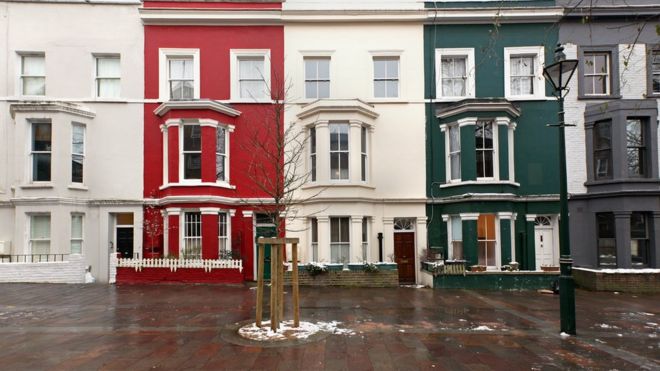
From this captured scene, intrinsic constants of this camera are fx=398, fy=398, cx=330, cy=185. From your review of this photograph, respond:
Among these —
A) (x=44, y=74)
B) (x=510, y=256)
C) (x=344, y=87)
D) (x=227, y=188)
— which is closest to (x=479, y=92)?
(x=344, y=87)

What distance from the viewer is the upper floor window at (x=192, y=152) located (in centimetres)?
1652

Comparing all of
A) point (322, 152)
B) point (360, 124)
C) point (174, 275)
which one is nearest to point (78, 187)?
point (174, 275)

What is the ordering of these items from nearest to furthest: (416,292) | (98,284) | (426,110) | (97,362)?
Answer: (97,362) < (416,292) < (98,284) < (426,110)

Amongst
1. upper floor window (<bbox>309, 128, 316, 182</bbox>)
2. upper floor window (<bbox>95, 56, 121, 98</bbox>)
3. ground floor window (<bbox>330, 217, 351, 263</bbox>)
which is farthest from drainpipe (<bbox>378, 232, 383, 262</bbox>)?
upper floor window (<bbox>95, 56, 121, 98</bbox>)

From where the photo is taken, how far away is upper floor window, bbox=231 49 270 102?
17.7 meters

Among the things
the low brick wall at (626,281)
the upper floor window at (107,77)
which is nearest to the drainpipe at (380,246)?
Answer: the low brick wall at (626,281)

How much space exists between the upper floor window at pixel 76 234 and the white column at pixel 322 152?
10319mm

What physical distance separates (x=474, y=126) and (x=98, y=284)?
16.3 meters

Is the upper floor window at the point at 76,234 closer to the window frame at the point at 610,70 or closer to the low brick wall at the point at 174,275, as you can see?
the low brick wall at the point at 174,275

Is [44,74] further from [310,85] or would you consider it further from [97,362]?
[97,362]

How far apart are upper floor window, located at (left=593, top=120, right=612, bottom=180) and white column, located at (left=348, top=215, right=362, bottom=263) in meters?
10.5

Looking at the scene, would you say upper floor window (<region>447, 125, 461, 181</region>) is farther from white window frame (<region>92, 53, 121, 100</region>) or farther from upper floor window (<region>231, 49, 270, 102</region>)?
white window frame (<region>92, 53, 121, 100</region>)

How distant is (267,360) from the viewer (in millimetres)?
6676

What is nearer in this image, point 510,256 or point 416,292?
point 416,292
